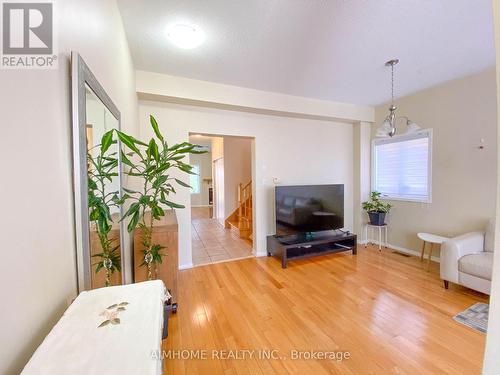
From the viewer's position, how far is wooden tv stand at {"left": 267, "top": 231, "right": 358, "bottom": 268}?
10.6ft

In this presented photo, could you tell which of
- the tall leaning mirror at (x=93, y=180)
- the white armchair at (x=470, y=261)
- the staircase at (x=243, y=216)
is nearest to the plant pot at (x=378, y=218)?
the white armchair at (x=470, y=261)

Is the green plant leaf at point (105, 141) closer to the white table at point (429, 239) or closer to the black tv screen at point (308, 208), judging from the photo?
the black tv screen at point (308, 208)

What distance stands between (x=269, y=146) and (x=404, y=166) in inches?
90.8

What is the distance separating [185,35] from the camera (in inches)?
75.5

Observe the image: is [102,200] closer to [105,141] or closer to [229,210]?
[105,141]

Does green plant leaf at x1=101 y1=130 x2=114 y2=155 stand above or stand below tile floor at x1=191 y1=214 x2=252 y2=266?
above

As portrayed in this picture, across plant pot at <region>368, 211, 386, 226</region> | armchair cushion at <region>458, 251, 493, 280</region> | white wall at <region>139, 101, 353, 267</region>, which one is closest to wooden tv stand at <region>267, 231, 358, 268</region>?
white wall at <region>139, 101, 353, 267</region>

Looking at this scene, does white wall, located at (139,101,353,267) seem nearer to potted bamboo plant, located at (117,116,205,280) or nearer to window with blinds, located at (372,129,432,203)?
window with blinds, located at (372,129,432,203)

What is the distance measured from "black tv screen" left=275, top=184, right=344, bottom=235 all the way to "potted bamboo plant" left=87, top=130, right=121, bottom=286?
7.83ft

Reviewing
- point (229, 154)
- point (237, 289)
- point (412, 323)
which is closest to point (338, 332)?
point (412, 323)

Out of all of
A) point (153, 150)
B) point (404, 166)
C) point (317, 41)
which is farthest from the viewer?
point (404, 166)

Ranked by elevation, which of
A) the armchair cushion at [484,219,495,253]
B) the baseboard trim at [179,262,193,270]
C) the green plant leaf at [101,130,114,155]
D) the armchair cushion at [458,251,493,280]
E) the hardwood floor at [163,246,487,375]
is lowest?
the hardwood floor at [163,246,487,375]

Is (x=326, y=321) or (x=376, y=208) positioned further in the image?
(x=376, y=208)

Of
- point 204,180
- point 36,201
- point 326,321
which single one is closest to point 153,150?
point 36,201
